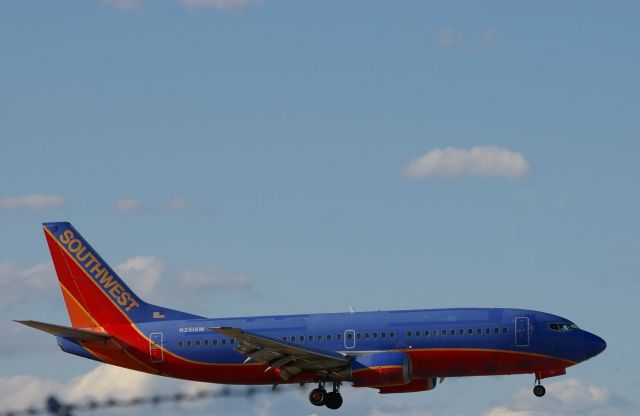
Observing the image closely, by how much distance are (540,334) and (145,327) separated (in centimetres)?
2356

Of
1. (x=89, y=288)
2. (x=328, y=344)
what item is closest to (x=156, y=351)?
(x=89, y=288)

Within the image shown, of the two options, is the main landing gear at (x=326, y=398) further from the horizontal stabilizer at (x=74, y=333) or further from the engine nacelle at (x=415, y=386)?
the horizontal stabilizer at (x=74, y=333)

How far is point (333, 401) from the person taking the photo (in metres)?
90.1

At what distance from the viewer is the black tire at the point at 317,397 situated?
89.8 meters

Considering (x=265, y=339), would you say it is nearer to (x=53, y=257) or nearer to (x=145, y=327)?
(x=145, y=327)

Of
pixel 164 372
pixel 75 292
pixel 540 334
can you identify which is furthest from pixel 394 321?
pixel 75 292

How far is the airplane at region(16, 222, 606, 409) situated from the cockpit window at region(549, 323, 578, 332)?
6cm

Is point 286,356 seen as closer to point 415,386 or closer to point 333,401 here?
point 333,401

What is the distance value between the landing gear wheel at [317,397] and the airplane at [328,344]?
0.19ft

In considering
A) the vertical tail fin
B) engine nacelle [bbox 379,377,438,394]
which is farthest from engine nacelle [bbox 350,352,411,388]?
the vertical tail fin

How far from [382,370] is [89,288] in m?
19.9

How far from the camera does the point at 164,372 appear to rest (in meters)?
93.1

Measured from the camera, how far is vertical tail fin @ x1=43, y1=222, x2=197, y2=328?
311ft

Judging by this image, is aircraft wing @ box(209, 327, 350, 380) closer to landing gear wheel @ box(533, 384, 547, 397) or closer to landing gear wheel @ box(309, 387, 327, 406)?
landing gear wheel @ box(309, 387, 327, 406)
